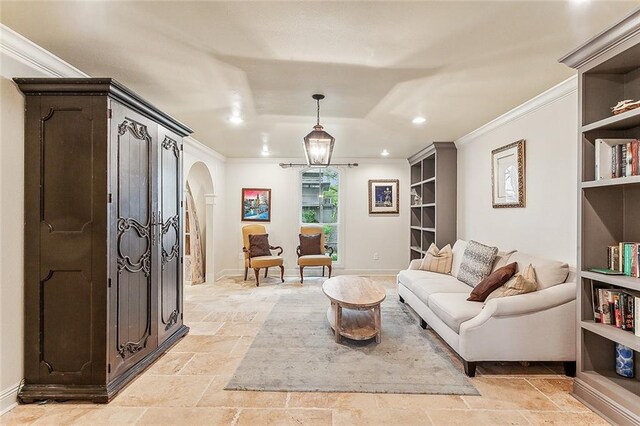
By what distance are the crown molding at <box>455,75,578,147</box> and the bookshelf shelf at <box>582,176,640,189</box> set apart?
1093 millimetres

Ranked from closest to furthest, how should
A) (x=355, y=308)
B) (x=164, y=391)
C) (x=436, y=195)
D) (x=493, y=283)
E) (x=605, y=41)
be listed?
(x=605, y=41) < (x=164, y=391) < (x=493, y=283) < (x=355, y=308) < (x=436, y=195)

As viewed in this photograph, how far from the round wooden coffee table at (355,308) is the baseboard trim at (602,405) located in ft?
5.09

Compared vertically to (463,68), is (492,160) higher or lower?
lower

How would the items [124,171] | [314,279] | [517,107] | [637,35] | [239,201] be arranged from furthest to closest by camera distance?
[239,201], [314,279], [517,107], [124,171], [637,35]

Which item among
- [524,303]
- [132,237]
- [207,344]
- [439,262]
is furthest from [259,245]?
[524,303]

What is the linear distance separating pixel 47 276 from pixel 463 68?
132 inches

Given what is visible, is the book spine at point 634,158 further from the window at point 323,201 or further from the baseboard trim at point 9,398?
the window at point 323,201

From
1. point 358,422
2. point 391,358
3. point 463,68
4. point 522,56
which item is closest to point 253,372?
point 358,422

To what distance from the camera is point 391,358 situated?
2893 millimetres

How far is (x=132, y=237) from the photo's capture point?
8.33 ft

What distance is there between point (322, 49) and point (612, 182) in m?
2.04

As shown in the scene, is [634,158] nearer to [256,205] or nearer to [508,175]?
[508,175]

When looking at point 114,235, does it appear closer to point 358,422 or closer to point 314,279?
point 358,422

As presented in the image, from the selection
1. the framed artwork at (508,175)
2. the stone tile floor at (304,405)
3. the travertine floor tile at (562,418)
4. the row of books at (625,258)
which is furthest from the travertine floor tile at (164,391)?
the framed artwork at (508,175)
